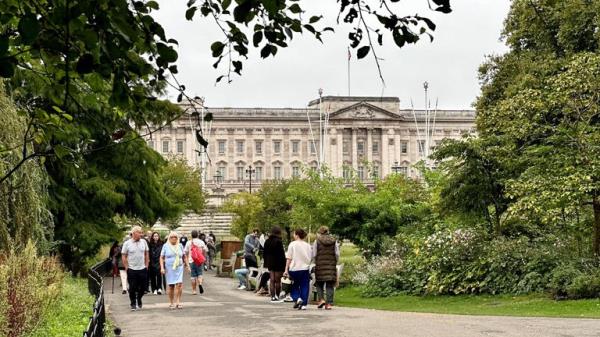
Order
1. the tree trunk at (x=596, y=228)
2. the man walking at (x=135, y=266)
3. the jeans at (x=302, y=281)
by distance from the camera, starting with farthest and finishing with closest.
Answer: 1. the tree trunk at (x=596, y=228)
2. the man walking at (x=135, y=266)
3. the jeans at (x=302, y=281)

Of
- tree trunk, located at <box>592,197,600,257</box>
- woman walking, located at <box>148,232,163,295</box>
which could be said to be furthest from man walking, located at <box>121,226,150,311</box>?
tree trunk, located at <box>592,197,600,257</box>

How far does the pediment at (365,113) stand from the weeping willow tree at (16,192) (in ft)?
332

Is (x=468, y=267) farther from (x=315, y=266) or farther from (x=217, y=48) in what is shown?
(x=217, y=48)

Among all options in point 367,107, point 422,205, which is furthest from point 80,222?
point 367,107

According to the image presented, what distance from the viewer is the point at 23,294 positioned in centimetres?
1142

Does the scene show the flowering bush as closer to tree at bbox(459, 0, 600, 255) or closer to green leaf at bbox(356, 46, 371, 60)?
tree at bbox(459, 0, 600, 255)

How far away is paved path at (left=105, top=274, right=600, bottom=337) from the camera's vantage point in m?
11.8

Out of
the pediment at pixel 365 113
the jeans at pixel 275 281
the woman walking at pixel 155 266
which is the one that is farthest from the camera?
the pediment at pixel 365 113

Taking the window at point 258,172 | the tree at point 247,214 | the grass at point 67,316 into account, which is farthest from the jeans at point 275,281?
the window at point 258,172

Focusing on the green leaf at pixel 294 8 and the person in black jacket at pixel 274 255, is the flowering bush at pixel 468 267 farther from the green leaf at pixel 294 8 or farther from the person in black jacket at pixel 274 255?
the green leaf at pixel 294 8

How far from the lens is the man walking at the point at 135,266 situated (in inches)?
645

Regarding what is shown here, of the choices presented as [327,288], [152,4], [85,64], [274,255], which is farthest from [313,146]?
[85,64]

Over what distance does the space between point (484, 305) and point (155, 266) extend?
7.71 metres

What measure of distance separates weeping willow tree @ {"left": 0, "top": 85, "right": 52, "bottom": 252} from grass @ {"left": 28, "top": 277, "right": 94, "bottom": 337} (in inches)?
53.3
